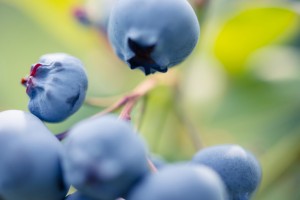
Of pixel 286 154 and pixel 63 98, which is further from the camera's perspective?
pixel 286 154

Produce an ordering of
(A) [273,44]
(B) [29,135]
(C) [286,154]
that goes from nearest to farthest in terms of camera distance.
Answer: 1. (B) [29,135]
2. (C) [286,154]
3. (A) [273,44]

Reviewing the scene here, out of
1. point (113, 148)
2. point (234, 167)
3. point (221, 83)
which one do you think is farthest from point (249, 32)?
point (113, 148)

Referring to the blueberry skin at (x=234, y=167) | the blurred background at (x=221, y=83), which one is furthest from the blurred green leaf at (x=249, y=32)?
the blueberry skin at (x=234, y=167)

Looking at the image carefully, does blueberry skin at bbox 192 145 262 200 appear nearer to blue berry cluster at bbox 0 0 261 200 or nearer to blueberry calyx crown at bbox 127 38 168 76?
blue berry cluster at bbox 0 0 261 200

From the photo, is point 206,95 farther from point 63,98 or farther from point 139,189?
point 139,189

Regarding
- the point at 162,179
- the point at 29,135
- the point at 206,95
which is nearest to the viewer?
the point at 162,179

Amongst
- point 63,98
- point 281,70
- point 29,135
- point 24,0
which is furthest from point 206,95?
point 29,135

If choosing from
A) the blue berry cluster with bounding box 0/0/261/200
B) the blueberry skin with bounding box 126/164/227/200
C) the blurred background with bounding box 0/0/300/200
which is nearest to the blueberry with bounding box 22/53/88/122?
the blue berry cluster with bounding box 0/0/261/200

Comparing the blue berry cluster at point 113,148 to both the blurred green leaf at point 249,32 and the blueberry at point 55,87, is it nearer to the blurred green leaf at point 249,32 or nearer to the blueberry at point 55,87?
the blueberry at point 55,87
